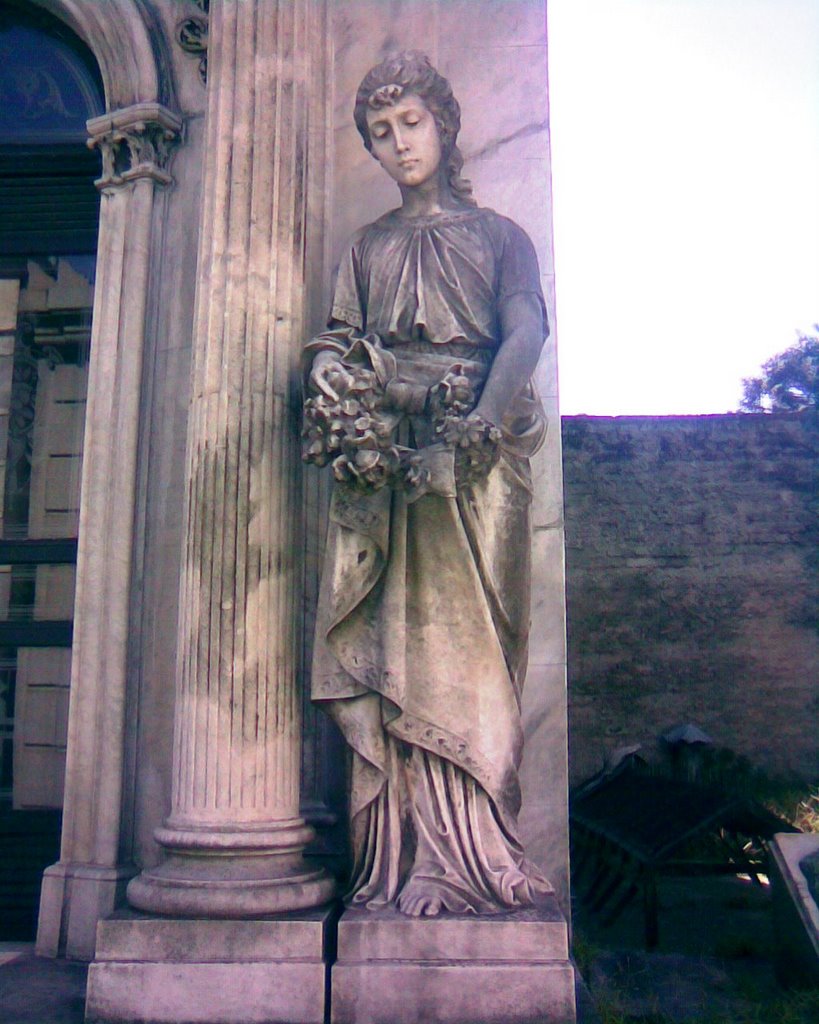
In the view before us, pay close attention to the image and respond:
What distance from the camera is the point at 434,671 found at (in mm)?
3510

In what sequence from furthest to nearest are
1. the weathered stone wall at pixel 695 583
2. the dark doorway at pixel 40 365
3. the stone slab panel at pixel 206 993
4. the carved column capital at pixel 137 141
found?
the weathered stone wall at pixel 695 583
the dark doorway at pixel 40 365
the carved column capital at pixel 137 141
the stone slab panel at pixel 206 993

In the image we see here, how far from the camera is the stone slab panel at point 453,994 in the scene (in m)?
3.18

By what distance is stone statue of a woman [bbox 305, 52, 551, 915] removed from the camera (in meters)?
3.45

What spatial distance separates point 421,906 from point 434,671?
29.8 inches

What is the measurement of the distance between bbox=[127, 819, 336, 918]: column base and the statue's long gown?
0.21m

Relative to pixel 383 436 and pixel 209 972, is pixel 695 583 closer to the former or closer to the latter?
pixel 383 436

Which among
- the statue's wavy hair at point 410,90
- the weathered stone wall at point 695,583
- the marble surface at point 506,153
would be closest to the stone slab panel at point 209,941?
the marble surface at point 506,153

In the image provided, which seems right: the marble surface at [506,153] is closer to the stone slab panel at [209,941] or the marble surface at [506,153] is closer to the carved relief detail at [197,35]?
the carved relief detail at [197,35]

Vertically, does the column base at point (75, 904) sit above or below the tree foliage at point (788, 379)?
below

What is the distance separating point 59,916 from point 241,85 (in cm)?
357

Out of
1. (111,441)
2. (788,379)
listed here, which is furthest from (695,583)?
(788,379)

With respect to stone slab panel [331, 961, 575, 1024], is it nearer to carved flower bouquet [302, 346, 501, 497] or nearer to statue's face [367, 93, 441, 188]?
carved flower bouquet [302, 346, 501, 497]

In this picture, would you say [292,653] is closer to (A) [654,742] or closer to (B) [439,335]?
(B) [439,335]

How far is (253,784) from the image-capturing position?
3.58 m
